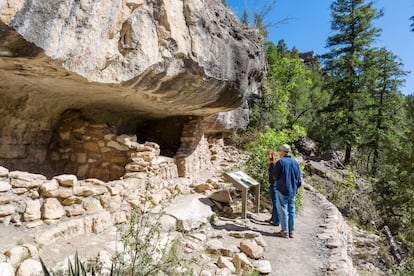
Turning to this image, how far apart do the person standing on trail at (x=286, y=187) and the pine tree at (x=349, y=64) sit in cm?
1199

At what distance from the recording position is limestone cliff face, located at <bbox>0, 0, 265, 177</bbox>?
8.16ft

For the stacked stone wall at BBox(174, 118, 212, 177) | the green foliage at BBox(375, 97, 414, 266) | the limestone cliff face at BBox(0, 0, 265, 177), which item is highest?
the limestone cliff face at BBox(0, 0, 265, 177)

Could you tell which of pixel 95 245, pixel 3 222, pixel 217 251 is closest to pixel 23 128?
pixel 3 222

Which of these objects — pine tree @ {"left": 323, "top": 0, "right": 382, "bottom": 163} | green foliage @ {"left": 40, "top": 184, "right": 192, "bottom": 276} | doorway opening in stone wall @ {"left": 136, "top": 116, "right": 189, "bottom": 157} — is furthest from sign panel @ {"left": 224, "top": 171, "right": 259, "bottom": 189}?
pine tree @ {"left": 323, "top": 0, "right": 382, "bottom": 163}

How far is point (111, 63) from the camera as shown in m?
3.19

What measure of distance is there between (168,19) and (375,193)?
9.63 meters

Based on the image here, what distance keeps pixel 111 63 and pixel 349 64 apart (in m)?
14.6

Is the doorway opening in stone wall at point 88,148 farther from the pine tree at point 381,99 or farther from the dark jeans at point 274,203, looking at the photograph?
the pine tree at point 381,99

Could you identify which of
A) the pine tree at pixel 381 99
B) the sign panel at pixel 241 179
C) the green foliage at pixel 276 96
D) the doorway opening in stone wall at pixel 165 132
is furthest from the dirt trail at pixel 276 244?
the pine tree at pixel 381 99

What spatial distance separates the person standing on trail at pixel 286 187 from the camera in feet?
13.0

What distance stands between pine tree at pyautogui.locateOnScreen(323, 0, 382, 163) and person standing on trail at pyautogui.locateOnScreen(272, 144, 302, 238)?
12.0 m

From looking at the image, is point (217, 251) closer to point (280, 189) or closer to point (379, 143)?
point (280, 189)

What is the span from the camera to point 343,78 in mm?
15219

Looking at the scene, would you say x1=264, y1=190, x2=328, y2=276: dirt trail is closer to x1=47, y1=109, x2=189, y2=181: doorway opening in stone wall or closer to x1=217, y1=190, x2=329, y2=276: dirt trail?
x1=217, y1=190, x2=329, y2=276: dirt trail
